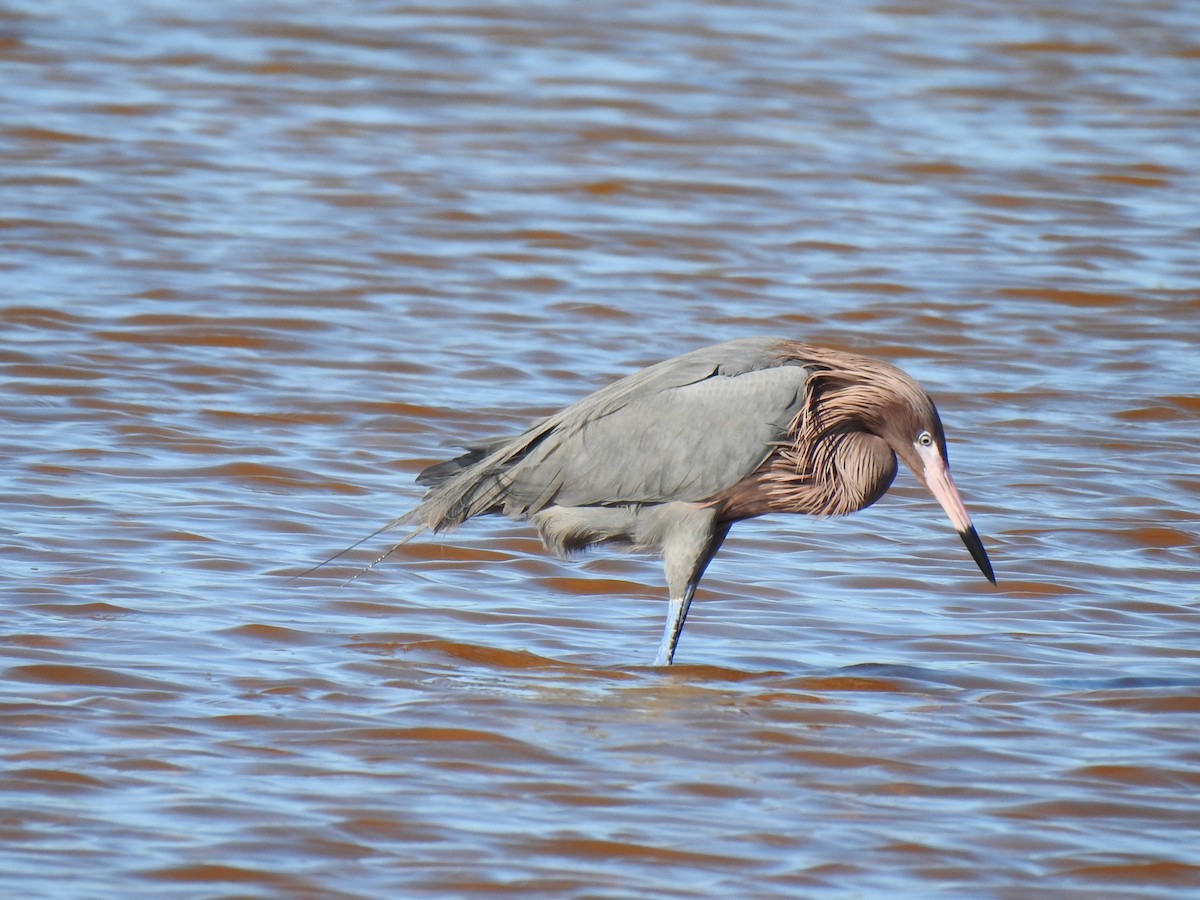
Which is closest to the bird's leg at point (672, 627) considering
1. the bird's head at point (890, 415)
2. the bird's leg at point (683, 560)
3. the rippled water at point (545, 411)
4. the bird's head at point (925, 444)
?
the bird's leg at point (683, 560)

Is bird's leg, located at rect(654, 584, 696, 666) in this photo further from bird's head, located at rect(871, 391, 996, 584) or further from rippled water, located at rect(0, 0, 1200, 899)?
bird's head, located at rect(871, 391, 996, 584)

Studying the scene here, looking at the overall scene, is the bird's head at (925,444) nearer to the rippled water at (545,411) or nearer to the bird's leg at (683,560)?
the rippled water at (545,411)

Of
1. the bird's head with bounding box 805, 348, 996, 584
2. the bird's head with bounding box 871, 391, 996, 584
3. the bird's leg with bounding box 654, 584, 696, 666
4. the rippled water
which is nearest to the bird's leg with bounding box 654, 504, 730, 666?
the bird's leg with bounding box 654, 584, 696, 666

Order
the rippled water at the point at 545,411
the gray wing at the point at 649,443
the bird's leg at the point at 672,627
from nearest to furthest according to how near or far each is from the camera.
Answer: the rippled water at the point at 545,411, the bird's leg at the point at 672,627, the gray wing at the point at 649,443

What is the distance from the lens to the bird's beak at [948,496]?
6895 millimetres

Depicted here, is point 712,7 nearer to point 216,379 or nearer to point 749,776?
point 216,379

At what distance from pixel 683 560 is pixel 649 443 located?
46 cm

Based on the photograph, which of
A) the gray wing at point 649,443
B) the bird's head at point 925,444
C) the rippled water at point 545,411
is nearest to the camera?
the rippled water at point 545,411

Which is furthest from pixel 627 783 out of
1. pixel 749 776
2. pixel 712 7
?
pixel 712 7

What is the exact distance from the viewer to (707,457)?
22.2ft

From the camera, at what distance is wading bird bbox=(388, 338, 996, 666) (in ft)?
22.2

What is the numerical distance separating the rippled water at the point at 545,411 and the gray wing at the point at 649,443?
53 centimetres

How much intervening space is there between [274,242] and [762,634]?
666 cm

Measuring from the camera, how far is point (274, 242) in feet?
42.3
